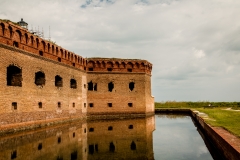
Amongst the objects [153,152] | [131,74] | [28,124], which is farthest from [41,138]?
[131,74]

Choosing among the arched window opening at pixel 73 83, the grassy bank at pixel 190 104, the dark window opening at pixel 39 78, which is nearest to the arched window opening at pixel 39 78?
the dark window opening at pixel 39 78

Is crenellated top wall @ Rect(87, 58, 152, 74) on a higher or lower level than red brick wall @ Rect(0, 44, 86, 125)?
higher

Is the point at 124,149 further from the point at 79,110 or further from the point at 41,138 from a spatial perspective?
the point at 79,110

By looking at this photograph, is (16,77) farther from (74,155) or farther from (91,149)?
(74,155)

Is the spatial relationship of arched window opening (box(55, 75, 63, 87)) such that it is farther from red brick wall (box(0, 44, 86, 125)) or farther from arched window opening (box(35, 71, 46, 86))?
arched window opening (box(35, 71, 46, 86))

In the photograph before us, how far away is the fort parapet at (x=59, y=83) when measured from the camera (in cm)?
1591

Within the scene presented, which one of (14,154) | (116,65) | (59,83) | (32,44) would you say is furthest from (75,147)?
(116,65)

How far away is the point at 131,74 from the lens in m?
29.8

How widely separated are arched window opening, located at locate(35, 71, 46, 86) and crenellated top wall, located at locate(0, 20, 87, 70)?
1.56 metres

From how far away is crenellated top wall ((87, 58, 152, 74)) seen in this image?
29.2 meters

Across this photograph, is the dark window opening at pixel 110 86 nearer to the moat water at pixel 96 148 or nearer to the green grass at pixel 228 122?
the green grass at pixel 228 122

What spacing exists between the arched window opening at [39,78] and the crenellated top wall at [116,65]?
31.6ft

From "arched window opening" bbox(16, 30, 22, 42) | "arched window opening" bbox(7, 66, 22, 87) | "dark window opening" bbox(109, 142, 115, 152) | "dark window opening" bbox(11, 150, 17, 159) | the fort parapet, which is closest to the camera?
"dark window opening" bbox(11, 150, 17, 159)

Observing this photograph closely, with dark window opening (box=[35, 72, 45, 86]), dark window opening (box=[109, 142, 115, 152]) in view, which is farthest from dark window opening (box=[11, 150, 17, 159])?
dark window opening (box=[35, 72, 45, 86])
